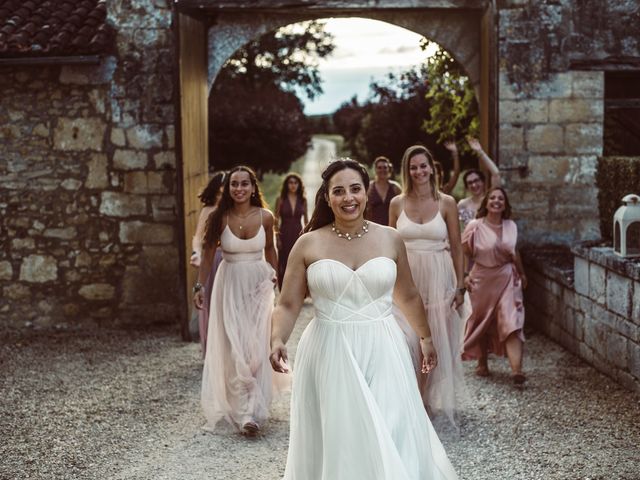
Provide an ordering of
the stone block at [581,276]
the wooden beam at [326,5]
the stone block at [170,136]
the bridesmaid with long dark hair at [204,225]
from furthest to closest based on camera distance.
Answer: the stone block at [170,136]
the wooden beam at [326,5]
the stone block at [581,276]
the bridesmaid with long dark hair at [204,225]

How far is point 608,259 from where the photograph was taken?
770 centimetres

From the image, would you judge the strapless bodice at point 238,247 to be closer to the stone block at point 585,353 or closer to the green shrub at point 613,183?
the stone block at point 585,353

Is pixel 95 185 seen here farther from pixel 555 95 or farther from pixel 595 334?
pixel 595 334

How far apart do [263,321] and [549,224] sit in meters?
4.59

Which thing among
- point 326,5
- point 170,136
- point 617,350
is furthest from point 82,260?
point 617,350

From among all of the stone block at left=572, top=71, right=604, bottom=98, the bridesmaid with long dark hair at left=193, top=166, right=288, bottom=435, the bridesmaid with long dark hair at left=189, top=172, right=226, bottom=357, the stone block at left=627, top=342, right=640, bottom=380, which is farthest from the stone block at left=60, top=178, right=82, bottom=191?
the stone block at left=627, top=342, right=640, bottom=380

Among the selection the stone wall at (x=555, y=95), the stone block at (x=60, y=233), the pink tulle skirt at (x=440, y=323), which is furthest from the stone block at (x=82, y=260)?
the pink tulle skirt at (x=440, y=323)

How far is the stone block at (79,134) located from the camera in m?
10.5

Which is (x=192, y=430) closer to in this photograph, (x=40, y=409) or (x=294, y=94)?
(x=40, y=409)

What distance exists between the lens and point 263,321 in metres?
6.94

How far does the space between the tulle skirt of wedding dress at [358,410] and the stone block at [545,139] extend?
248 inches

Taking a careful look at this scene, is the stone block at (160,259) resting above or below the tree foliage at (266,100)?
below

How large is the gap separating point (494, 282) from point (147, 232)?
4.18m

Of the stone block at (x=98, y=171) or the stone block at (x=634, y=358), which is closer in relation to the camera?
the stone block at (x=634, y=358)
